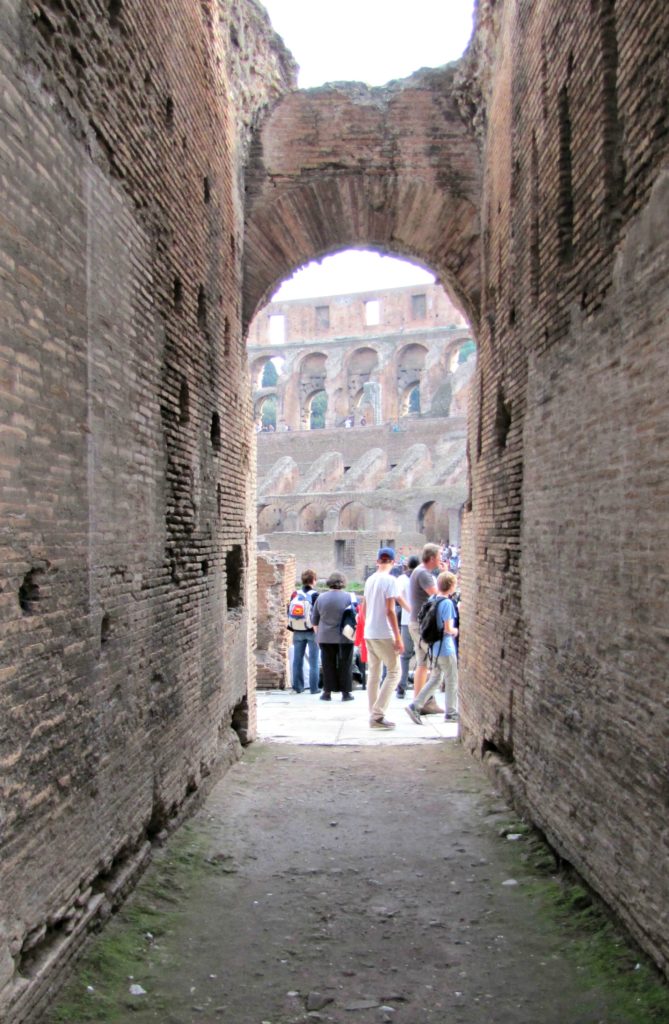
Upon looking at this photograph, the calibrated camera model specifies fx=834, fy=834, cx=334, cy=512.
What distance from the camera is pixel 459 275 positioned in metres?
8.68

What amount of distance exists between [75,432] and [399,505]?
28.5 meters

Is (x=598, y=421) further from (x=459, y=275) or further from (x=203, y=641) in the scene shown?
(x=459, y=275)

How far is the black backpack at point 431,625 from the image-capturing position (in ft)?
28.8

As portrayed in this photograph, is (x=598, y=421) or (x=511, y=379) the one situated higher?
(x=511, y=379)

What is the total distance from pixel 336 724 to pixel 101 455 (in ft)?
20.2

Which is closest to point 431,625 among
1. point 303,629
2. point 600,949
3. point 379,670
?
point 379,670

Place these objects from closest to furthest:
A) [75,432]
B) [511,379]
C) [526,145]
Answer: [75,432]
[526,145]
[511,379]

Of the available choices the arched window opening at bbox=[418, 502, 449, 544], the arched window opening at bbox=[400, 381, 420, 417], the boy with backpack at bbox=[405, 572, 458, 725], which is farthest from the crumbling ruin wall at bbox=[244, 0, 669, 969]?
the arched window opening at bbox=[400, 381, 420, 417]

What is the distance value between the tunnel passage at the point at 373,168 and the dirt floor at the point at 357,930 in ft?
16.8

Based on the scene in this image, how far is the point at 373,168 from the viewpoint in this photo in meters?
8.62

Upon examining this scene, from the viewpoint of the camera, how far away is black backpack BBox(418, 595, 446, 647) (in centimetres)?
879

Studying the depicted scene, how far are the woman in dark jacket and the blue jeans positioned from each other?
929mm

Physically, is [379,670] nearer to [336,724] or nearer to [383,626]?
[383,626]

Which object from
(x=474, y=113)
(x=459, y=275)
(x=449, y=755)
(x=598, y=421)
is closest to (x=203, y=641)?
(x=449, y=755)
